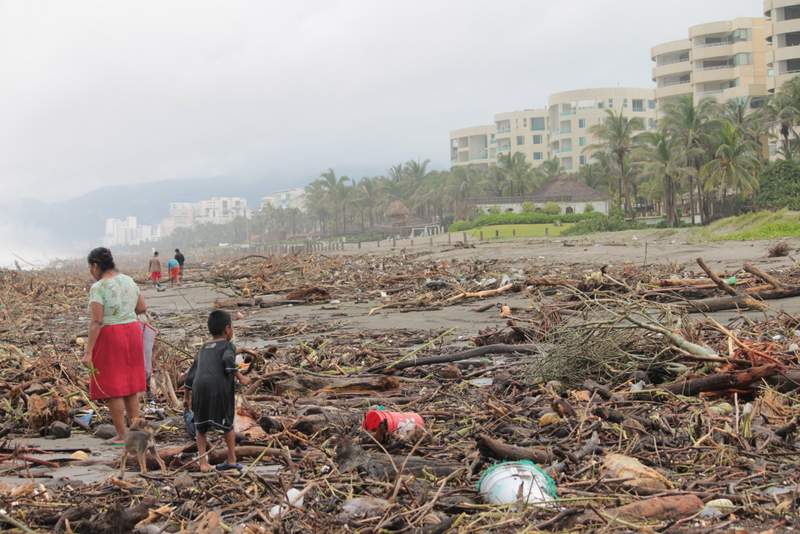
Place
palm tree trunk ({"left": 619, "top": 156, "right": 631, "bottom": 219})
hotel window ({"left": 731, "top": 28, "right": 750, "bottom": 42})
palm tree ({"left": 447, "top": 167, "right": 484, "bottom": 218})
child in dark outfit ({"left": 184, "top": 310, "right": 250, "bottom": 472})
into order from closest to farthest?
child in dark outfit ({"left": 184, "top": 310, "right": 250, "bottom": 472}) → palm tree trunk ({"left": 619, "top": 156, "right": 631, "bottom": 219}) → hotel window ({"left": 731, "top": 28, "right": 750, "bottom": 42}) → palm tree ({"left": 447, "top": 167, "right": 484, "bottom": 218})

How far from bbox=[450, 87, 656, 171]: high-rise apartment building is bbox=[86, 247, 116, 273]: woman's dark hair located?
9336 centimetres

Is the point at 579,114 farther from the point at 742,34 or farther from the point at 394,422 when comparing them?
the point at 394,422

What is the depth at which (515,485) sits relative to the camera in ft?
12.1

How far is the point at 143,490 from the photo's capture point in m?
3.98

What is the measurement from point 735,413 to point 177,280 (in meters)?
22.5

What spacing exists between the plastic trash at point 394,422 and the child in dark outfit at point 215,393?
33.2 inches

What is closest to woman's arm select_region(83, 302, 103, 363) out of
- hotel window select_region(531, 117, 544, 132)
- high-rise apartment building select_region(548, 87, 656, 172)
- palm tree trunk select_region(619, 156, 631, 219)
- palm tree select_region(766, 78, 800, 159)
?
palm tree select_region(766, 78, 800, 159)

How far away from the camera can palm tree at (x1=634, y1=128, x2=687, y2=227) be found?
51812mm

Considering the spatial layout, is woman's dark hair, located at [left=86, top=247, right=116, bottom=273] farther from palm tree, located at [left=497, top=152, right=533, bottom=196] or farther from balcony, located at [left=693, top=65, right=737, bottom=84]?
balcony, located at [left=693, top=65, right=737, bottom=84]

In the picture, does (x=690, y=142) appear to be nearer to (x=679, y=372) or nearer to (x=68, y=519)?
(x=679, y=372)

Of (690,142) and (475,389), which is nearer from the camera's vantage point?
(475,389)

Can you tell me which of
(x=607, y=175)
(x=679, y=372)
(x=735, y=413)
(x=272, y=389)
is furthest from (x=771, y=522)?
(x=607, y=175)

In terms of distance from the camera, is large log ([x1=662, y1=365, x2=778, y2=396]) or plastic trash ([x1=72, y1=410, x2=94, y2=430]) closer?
large log ([x1=662, y1=365, x2=778, y2=396])

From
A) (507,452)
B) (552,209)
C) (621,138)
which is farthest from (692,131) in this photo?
(507,452)
